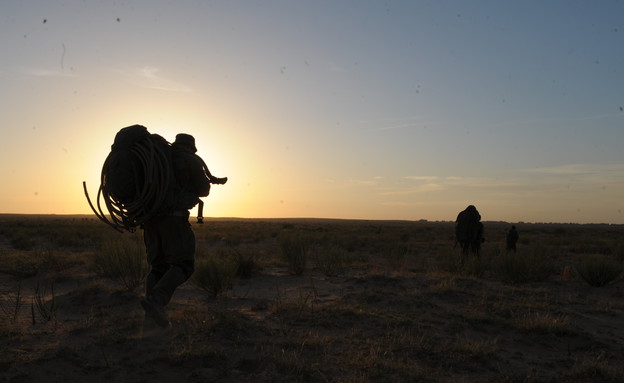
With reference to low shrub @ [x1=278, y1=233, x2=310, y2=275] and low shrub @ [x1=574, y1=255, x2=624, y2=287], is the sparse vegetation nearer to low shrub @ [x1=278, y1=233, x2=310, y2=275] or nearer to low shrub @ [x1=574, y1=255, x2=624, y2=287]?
low shrub @ [x1=278, y1=233, x2=310, y2=275]

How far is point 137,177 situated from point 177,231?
2.07ft

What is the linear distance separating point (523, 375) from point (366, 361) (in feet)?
4.24

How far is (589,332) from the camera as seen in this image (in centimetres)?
596

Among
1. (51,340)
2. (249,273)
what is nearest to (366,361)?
(51,340)

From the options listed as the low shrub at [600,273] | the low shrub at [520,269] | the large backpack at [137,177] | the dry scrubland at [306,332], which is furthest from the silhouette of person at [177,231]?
the low shrub at [600,273]

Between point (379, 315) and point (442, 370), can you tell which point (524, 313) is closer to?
point (379, 315)

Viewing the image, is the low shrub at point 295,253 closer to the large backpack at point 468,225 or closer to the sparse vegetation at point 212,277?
the sparse vegetation at point 212,277

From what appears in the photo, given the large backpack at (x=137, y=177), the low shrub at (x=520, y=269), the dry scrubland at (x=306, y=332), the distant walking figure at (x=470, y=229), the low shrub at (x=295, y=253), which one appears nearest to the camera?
the dry scrubland at (x=306, y=332)

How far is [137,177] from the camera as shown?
466cm

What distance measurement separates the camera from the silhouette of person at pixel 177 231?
15.5ft

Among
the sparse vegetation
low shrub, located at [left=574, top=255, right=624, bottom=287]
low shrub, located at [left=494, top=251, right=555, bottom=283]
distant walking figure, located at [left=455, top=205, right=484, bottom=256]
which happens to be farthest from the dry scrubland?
distant walking figure, located at [left=455, top=205, right=484, bottom=256]

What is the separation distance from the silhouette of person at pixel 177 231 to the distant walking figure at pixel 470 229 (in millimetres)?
10047

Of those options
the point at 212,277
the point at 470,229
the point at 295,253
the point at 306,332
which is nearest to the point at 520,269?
the point at 470,229

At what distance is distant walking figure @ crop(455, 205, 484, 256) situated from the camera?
13.5 m
